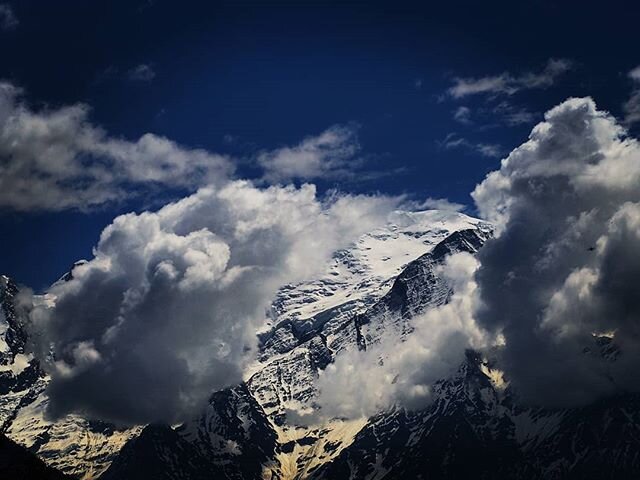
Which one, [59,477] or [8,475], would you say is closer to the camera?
[8,475]

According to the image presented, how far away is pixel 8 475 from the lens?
429ft

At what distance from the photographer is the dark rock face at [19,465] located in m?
132

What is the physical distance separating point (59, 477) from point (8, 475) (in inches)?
556

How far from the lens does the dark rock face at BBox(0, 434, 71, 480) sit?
433 ft

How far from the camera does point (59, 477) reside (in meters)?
144

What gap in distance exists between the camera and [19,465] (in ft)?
443
